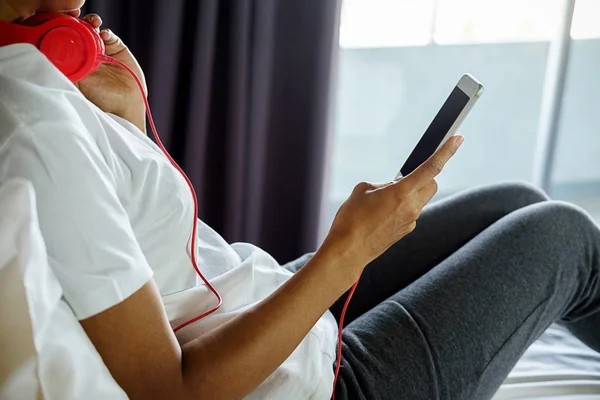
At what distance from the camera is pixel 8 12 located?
761mm

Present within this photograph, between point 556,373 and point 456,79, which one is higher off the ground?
point 456,79

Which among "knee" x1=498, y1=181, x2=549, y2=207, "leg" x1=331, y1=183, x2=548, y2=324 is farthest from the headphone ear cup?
"knee" x1=498, y1=181, x2=549, y2=207

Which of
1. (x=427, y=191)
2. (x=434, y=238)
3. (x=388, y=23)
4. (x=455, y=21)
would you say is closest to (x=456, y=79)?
(x=455, y=21)

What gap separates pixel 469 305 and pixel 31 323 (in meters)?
0.58

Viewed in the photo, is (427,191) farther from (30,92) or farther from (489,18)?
(489,18)

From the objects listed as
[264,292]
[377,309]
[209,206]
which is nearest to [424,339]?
[377,309]

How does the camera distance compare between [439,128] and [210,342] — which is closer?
[210,342]

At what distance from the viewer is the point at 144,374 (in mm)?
670

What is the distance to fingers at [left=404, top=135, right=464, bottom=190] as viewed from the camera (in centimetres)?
80

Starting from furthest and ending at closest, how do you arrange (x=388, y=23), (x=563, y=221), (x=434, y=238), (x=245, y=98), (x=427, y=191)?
(x=388, y=23), (x=245, y=98), (x=434, y=238), (x=563, y=221), (x=427, y=191)

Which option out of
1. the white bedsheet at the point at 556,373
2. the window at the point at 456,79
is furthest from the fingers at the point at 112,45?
the window at the point at 456,79

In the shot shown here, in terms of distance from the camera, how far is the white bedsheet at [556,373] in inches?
45.3

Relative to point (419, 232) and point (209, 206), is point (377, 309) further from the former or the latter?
point (209, 206)

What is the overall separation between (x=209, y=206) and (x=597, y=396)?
3.40 feet
